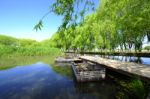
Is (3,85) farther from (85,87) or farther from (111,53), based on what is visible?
(111,53)

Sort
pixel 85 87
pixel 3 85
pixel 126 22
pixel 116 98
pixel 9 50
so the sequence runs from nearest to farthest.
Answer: pixel 116 98 → pixel 85 87 → pixel 3 85 → pixel 126 22 → pixel 9 50

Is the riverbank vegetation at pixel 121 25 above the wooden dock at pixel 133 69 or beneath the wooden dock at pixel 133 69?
above

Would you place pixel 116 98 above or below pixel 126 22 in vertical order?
below

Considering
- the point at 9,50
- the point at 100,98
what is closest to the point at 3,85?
the point at 100,98

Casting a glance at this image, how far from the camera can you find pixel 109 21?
30766mm

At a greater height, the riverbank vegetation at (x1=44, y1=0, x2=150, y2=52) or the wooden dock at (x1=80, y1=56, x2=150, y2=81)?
the riverbank vegetation at (x1=44, y1=0, x2=150, y2=52)

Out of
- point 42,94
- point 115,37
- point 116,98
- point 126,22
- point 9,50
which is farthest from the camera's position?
point 9,50

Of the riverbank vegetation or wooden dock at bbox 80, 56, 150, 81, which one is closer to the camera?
wooden dock at bbox 80, 56, 150, 81

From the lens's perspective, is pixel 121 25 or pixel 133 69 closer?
pixel 133 69

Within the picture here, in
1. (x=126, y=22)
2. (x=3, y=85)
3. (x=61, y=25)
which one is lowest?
(x=3, y=85)

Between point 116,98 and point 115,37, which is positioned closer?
point 116,98

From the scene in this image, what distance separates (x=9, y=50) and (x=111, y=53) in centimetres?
2633

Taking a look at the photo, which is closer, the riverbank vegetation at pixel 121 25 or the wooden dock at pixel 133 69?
the wooden dock at pixel 133 69

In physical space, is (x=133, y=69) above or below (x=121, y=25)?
below
